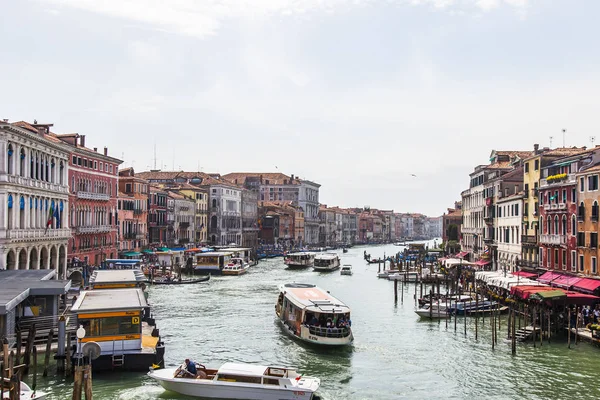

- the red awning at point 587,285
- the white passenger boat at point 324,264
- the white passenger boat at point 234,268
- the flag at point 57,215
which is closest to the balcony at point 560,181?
the red awning at point 587,285

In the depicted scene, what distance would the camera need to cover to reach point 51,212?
29.5 metres

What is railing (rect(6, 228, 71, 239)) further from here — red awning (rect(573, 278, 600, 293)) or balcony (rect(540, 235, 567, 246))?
balcony (rect(540, 235, 567, 246))

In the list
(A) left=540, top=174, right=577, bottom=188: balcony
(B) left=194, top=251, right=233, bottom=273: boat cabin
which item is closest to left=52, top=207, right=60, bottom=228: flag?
(B) left=194, top=251, right=233, bottom=273: boat cabin

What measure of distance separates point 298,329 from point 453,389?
21.8 feet

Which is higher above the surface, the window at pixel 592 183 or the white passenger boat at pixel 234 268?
the window at pixel 592 183

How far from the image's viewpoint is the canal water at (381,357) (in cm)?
1619

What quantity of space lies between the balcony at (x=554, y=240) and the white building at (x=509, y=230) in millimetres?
3889

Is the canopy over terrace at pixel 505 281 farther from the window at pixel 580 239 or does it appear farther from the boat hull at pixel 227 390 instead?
the boat hull at pixel 227 390

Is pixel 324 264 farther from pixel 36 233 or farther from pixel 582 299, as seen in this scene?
pixel 582 299

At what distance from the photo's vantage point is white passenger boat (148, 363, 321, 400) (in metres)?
14.7

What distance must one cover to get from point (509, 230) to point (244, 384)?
27.2m

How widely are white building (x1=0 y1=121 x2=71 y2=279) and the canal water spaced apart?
5395 mm

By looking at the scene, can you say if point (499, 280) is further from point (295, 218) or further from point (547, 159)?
point (295, 218)

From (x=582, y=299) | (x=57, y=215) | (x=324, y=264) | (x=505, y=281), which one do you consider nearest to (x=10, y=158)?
(x=57, y=215)
